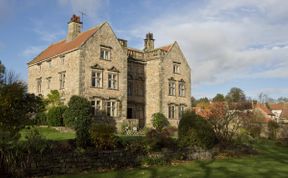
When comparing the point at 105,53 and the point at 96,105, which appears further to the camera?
the point at 105,53

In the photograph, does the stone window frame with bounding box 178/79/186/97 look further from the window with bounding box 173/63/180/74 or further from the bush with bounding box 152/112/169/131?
the bush with bounding box 152/112/169/131

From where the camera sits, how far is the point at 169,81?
139 feet

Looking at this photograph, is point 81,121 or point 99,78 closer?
point 81,121

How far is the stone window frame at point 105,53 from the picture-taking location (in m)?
35.5

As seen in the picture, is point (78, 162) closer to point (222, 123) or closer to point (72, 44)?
point (222, 123)

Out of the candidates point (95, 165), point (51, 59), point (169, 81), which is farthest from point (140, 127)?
point (95, 165)

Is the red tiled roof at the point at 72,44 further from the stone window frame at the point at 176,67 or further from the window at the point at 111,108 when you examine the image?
the stone window frame at the point at 176,67

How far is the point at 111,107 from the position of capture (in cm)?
3597

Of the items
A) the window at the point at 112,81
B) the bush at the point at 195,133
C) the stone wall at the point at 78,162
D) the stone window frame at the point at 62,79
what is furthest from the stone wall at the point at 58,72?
the stone wall at the point at 78,162

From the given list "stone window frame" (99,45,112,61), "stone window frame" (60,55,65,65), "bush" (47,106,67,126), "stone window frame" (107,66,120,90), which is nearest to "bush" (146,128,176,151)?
"bush" (47,106,67,126)

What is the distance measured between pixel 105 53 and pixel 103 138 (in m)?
20.0

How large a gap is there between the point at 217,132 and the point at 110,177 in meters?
12.7

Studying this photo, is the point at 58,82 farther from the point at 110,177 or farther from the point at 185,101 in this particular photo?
the point at 110,177

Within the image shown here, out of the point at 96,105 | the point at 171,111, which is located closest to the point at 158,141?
the point at 96,105
